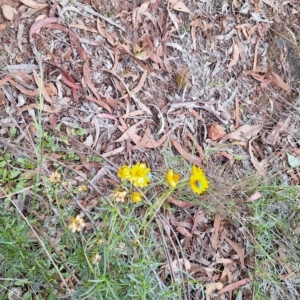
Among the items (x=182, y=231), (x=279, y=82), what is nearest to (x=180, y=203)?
(x=182, y=231)

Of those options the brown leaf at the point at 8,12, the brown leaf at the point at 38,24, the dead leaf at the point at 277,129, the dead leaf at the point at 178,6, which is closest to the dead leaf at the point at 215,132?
the dead leaf at the point at 277,129

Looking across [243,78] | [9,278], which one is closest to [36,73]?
[9,278]

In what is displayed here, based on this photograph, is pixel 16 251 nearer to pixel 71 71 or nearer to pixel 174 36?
pixel 71 71

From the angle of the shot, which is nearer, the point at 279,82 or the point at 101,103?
the point at 101,103

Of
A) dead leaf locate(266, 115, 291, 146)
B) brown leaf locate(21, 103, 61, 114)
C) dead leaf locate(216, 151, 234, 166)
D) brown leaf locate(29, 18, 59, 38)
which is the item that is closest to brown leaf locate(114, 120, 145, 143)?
brown leaf locate(21, 103, 61, 114)

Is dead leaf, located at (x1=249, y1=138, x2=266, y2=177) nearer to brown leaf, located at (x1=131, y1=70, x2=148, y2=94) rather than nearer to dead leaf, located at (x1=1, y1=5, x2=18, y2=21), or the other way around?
brown leaf, located at (x1=131, y1=70, x2=148, y2=94)

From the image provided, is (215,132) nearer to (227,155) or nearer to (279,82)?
(227,155)

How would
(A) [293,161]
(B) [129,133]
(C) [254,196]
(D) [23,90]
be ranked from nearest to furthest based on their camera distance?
1. (D) [23,90]
2. (B) [129,133]
3. (C) [254,196]
4. (A) [293,161]
